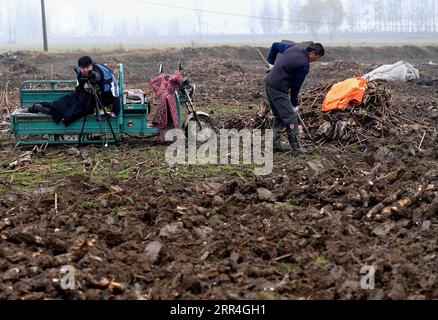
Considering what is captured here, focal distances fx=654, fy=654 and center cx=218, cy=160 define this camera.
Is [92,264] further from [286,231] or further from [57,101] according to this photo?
[57,101]

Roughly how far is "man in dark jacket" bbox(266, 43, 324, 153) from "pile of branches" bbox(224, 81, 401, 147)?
925mm

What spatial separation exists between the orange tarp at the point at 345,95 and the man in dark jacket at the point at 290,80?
1606 mm

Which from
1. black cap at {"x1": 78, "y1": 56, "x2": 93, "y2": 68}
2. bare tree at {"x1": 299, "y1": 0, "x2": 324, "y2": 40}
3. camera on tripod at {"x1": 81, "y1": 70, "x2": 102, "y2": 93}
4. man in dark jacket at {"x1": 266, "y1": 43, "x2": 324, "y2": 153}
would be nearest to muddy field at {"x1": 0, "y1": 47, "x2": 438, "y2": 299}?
man in dark jacket at {"x1": 266, "y1": 43, "x2": 324, "y2": 153}

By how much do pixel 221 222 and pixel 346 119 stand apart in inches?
214

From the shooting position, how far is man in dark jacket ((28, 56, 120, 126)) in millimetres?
10531

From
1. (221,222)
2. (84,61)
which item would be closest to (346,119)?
(84,61)

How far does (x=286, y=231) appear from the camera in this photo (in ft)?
21.3

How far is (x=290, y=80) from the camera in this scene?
10.2 meters

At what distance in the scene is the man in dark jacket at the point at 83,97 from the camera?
1053 cm

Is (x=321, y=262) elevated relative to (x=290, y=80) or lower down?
lower down

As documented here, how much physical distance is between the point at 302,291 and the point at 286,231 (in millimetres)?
1346

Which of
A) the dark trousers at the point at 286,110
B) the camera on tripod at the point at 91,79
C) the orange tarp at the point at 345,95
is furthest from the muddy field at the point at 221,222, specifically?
the camera on tripod at the point at 91,79

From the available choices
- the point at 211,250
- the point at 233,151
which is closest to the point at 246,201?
the point at 211,250

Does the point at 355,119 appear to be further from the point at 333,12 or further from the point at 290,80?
the point at 333,12
